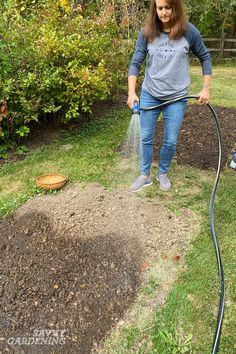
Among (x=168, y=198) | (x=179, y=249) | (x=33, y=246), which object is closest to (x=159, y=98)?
(x=168, y=198)

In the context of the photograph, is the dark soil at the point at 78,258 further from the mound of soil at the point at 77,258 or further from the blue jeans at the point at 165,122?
the blue jeans at the point at 165,122

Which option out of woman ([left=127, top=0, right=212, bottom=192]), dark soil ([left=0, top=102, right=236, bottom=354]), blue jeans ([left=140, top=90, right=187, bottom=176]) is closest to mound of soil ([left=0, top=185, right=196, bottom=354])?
dark soil ([left=0, top=102, right=236, bottom=354])

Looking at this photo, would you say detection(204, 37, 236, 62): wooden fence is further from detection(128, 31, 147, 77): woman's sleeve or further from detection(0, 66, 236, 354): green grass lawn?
detection(128, 31, 147, 77): woman's sleeve

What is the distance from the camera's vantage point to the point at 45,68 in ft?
14.4

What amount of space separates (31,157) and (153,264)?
2254 mm

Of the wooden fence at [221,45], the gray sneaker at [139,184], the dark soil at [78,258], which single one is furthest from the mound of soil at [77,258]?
the wooden fence at [221,45]

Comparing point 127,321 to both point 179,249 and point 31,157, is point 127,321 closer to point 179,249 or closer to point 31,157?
point 179,249

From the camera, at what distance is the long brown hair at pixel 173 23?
266 centimetres

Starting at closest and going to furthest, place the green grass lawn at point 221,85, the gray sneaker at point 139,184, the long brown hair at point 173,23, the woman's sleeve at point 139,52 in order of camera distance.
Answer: the long brown hair at point 173,23 < the woman's sleeve at point 139,52 < the gray sneaker at point 139,184 < the green grass lawn at point 221,85

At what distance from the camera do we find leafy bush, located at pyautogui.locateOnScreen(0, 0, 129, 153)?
165 inches

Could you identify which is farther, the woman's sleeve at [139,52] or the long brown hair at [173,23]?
the woman's sleeve at [139,52]

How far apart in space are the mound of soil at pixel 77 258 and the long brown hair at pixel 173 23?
1.36 meters

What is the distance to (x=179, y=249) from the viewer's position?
2.74 metres

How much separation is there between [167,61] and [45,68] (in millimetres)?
2044
